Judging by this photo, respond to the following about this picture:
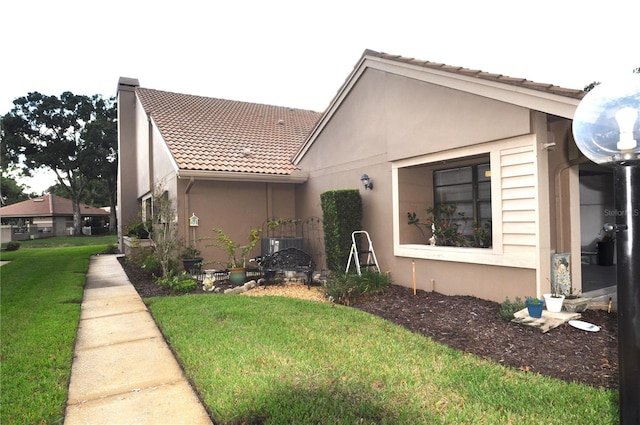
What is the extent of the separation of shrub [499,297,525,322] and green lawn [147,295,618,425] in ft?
4.76

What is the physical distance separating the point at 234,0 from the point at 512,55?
36.7ft

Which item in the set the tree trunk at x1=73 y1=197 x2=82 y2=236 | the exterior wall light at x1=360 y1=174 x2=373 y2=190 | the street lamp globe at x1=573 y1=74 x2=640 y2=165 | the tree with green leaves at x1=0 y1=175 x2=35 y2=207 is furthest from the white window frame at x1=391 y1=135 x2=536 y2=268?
the tree with green leaves at x1=0 y1=175 x2=35 y2=207

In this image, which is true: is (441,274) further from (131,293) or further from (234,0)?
(234,0)

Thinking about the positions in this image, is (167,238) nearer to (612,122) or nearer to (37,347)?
(37,347)

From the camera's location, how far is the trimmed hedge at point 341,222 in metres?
8.30

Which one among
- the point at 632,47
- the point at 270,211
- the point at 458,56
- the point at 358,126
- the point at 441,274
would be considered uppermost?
the point at 458,56

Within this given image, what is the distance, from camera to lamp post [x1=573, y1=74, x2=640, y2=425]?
1.60 metres

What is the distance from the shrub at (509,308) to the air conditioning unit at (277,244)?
234 inches

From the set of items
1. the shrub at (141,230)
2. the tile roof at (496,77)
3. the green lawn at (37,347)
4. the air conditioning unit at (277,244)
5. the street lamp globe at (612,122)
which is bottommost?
the green lawn at (37,347)

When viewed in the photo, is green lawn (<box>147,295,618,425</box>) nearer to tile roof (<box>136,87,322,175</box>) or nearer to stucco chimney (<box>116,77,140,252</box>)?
tile roof (<box>136,87,322,175</box>)

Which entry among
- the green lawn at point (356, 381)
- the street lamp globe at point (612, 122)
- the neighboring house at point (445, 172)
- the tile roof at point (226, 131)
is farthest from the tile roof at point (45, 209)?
the street lamp globe at point (612, 122)

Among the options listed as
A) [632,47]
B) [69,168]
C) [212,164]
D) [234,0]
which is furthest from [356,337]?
[69,168]

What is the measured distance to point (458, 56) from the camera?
1391cm

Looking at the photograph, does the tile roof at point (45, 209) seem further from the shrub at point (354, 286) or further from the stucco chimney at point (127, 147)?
the shrub at point (354, 286)
